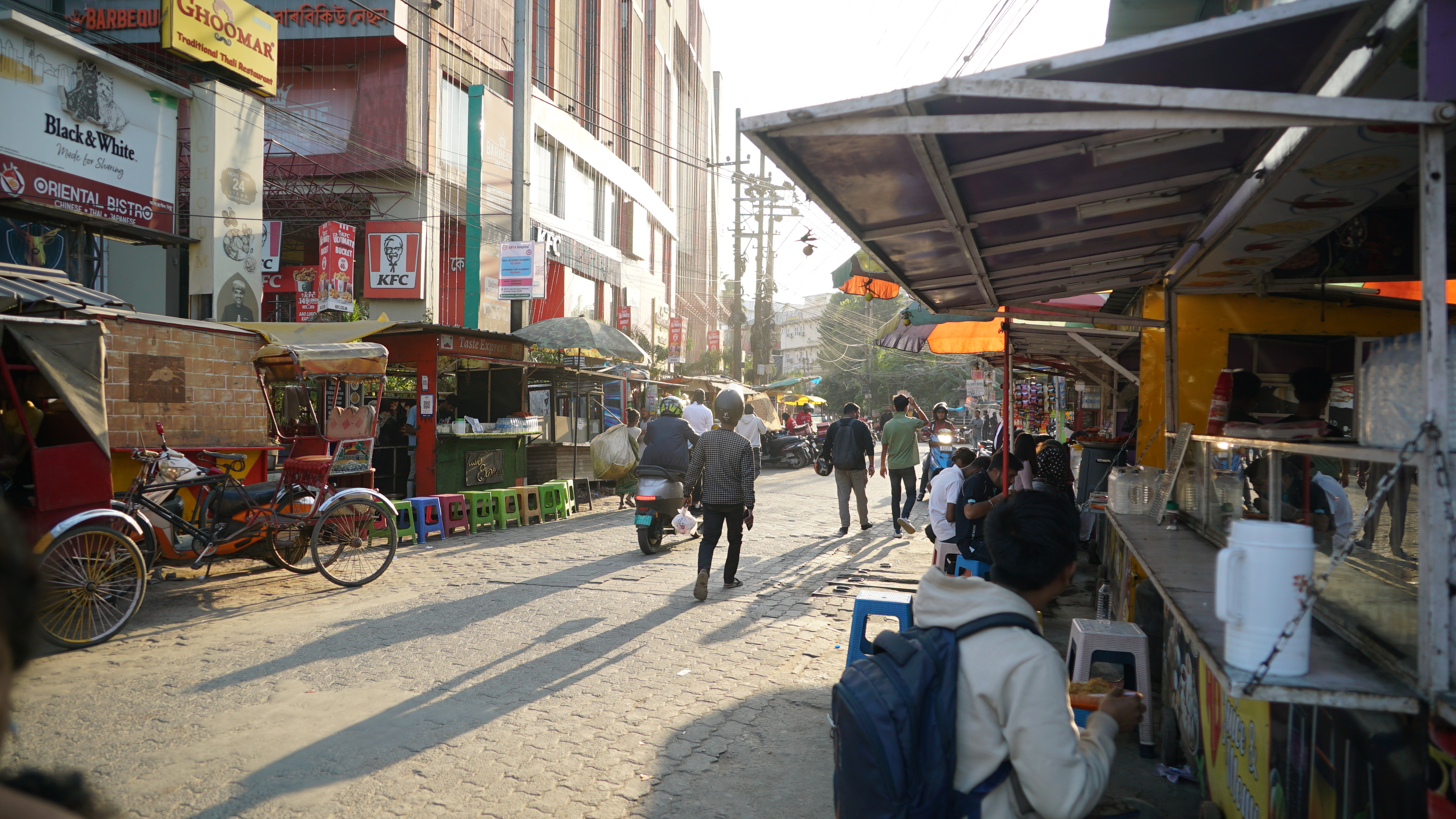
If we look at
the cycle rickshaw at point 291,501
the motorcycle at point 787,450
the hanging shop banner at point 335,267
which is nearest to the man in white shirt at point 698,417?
the cycle rickshaw at point 291,501

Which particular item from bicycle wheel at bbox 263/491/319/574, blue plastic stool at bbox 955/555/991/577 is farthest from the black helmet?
bicycle wheel at bbox 263/491/319/574

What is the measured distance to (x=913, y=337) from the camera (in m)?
8.57

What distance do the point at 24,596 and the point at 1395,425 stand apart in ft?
9.41

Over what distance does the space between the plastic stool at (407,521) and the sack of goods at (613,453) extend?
3105 millimetres

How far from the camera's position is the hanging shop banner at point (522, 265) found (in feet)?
50.3

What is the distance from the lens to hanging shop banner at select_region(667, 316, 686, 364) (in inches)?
1379

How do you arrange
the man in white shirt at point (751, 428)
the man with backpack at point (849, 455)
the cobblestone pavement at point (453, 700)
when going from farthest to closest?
the man in white shirt at point (751, 428), the man with backpack at point (849, 455), the cobblestone pavement at point (453, 700)

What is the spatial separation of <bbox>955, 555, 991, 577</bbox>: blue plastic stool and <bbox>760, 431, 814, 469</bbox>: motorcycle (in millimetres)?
17669

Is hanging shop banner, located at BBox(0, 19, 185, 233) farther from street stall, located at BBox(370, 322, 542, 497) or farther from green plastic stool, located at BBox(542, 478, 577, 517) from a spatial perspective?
green plastic stool, located at BBox(542, 478, 577, 517)

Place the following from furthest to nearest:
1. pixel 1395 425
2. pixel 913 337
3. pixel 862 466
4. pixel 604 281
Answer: pixel 604 281
pixel 862 466
pixel 913 337
pixel 1395 425

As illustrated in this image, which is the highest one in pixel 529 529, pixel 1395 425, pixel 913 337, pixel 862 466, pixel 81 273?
pixel 81 273

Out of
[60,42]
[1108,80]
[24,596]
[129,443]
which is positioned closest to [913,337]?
[1108,80]

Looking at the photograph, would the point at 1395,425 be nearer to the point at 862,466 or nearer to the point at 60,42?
the point at 862,466

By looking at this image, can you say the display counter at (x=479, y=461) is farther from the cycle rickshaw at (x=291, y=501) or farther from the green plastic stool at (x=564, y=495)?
the cycle rickshaw at (x=291, y=501)
